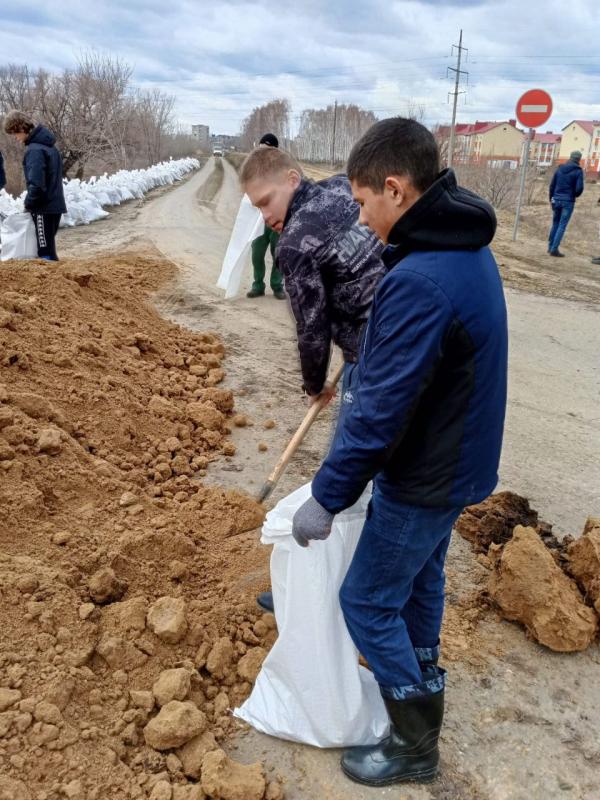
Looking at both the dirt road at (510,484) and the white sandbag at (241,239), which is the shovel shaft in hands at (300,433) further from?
the white sandbag at (241,239)

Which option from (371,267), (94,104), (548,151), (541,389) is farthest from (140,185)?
(548,151)

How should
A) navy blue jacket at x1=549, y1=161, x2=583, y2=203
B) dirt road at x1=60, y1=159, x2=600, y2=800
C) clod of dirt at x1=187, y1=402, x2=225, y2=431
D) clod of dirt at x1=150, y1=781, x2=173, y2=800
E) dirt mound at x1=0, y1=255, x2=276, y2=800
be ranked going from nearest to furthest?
clod of dirt at x1=150, y1=781, x2=173, y2=800 → dirt mound at x1=0, y1=255, x2=276, y2=800 → dirt road at x1=60, y1=159, x2=600, y2=800 → clod of dirt at x1=187, y1=402, x2=225, y2=431 → navy blue jacket at x1=549, y1=161, x2=583, y2=203

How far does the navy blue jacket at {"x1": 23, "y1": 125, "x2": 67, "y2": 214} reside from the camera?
6637 mm

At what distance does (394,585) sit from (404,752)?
0.56 meters

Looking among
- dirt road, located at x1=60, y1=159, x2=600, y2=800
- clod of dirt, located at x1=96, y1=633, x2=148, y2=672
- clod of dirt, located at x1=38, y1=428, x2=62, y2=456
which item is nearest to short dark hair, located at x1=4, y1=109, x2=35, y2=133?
dirt road, located at x1=60, y1=159, x2=600, y2=800

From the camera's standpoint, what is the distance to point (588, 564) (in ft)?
8.74

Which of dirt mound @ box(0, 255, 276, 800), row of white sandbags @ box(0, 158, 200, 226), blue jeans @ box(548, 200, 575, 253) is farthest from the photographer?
blue jeans @ box(548, 200, 575, 253)

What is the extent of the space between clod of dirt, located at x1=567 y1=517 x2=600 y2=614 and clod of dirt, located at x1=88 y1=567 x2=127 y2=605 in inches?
73.0

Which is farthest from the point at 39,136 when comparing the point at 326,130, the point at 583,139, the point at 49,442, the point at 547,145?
the point at 547,145

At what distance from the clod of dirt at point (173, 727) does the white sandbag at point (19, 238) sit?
6.46m

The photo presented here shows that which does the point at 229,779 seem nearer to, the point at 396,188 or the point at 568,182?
the point at 396,188

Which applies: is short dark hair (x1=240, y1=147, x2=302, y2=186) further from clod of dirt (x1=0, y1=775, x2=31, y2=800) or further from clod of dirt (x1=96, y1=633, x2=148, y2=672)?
clod of dirt (x1=0, y1=775, x2=31, y2=800)

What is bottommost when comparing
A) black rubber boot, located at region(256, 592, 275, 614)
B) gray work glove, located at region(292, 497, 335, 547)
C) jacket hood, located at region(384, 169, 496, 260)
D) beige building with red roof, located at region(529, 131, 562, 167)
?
black rubber boot, located at region(256, 592, 275, 614)

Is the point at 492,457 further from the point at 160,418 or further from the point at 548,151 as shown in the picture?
the point at 548,151
